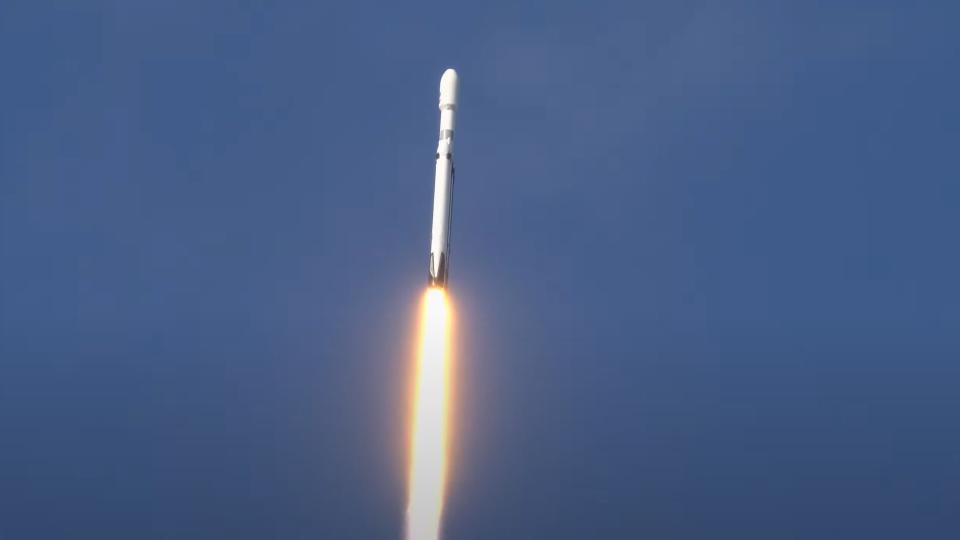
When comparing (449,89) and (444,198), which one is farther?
(449,89)

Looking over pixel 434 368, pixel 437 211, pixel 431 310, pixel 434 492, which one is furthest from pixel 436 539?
pixel 437 211

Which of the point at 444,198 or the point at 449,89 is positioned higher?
the point at 449,89

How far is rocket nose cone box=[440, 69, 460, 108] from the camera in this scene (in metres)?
51.5

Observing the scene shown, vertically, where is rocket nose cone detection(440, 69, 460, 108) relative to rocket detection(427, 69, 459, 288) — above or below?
above

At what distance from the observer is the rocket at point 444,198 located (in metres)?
47.7

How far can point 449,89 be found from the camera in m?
51.6

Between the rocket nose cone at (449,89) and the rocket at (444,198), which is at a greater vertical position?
the rocket nose cone at (449,89)

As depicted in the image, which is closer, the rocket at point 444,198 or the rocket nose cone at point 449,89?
the rocket at point 444,198

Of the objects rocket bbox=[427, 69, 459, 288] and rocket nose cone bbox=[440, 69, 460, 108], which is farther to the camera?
rocket nose cone bbox=[440, 69, 460, 108]

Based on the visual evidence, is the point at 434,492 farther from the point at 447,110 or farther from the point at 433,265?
the point at 447,110

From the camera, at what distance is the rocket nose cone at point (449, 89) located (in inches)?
2029

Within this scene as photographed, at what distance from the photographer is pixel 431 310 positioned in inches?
1973

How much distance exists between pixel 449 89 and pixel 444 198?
20.8ft

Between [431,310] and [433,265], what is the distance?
314cm
